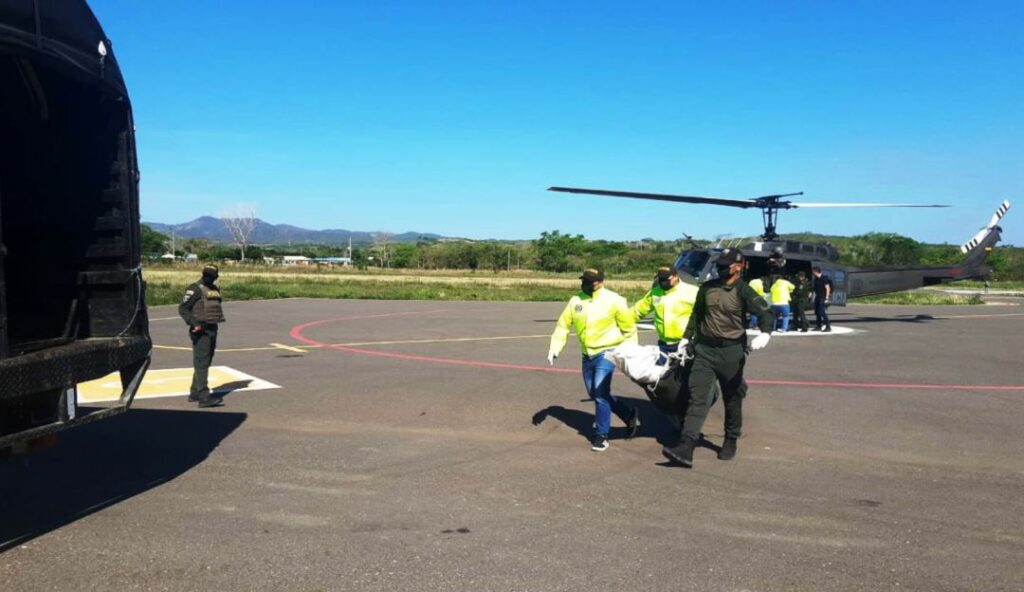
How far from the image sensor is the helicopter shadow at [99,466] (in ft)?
17.4

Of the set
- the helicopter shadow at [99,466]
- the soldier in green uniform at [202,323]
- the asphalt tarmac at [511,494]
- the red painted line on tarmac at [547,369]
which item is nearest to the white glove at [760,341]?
the asphalt tarmac at [511,494]

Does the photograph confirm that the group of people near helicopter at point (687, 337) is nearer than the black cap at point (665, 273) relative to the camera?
Yes

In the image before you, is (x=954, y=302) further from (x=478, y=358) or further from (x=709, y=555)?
(x=709, y=555)

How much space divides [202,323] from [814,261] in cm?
1669

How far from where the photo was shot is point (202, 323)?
921 cm

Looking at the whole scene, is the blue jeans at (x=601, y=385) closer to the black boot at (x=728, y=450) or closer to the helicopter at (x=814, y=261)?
the black boot at (x=728, y=450)

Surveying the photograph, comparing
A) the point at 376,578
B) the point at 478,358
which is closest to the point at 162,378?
the point at 478,358

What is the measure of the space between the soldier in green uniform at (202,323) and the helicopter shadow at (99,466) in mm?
545

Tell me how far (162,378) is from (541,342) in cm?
791

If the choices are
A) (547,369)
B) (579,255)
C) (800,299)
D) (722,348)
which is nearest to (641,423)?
(722,348)

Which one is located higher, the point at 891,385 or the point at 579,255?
the point at 579,255

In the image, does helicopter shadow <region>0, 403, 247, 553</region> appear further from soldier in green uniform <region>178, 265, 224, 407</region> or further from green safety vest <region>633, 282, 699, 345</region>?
green safety vest <region>633, 282, 699, 345</region>

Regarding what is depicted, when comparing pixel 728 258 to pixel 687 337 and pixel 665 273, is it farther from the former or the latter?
pixel 665 273

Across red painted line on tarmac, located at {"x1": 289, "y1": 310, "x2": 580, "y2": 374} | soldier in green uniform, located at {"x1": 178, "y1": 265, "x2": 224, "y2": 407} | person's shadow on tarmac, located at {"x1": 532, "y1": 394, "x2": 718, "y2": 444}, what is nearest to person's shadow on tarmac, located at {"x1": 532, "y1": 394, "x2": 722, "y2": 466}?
person's shadow on tarmac, located at {"x1": 532, "y1": 394, "x2": 718, "y2": 444}
